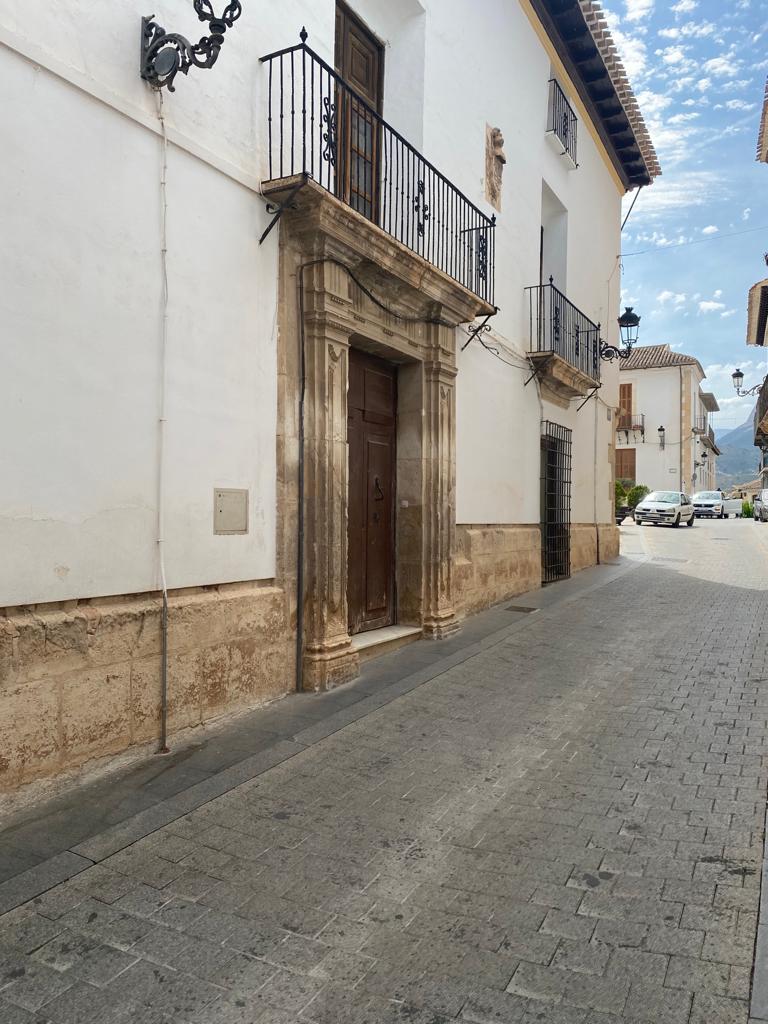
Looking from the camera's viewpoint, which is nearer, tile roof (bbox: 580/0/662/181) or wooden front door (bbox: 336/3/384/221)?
wooden front door (bbox: 336/3/384/221)

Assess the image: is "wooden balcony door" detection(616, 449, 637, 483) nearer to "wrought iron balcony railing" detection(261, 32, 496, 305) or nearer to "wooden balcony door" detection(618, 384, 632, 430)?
"wooden balcony door" detection(618, 384, 632, 430)

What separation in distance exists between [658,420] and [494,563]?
3328 centimetres

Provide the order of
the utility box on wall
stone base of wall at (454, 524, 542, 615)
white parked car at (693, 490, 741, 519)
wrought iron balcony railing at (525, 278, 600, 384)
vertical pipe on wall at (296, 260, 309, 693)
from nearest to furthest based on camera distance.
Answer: the utility box on wall
vertical pipe on wall at (296, 260, 309, 693)
stone base of wall at (454, 524, 542, 615)
wrought iron balcony railing at (525, 278, 600, 384)
white parked car at (693, 490, 741, 519)

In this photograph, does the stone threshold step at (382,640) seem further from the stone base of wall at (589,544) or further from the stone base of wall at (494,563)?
the stone base of wall at (589,544)

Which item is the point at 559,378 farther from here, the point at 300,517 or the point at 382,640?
the point at 300,517

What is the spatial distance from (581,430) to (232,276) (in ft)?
29.9

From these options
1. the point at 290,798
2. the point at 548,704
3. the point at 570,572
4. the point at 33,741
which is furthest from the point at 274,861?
the point at 570,572

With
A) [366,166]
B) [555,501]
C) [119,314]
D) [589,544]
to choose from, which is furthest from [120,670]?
[589,544]

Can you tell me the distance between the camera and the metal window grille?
10.4 metres

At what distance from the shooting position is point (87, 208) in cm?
345

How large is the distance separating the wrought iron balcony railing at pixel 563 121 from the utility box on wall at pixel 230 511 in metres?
8.29

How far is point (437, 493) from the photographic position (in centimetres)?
692

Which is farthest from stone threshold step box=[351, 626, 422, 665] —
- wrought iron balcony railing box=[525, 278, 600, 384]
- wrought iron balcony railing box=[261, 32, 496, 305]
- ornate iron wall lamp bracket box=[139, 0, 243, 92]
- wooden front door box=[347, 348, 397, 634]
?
wrought iron balcony railing box=[525, 278, 600, 384]

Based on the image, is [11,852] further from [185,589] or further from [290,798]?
[185,589]
